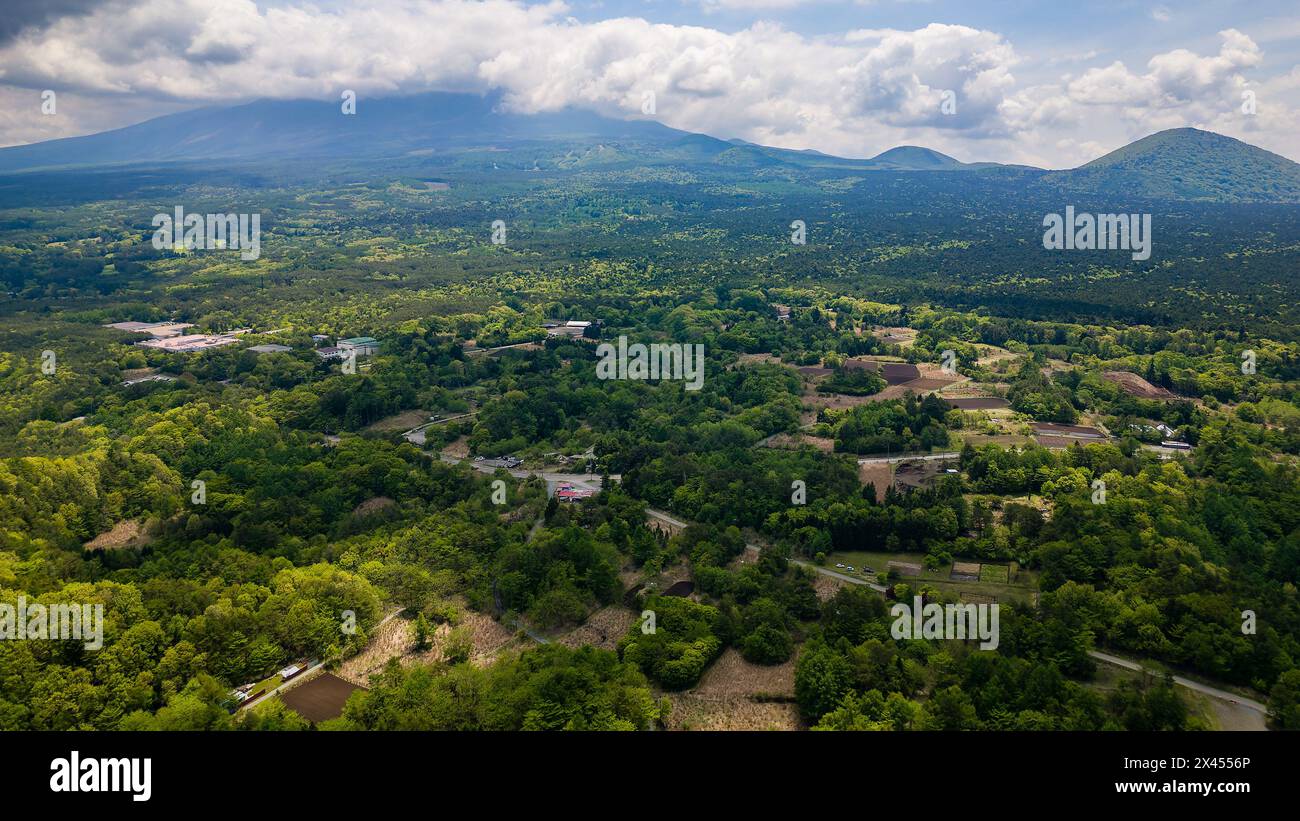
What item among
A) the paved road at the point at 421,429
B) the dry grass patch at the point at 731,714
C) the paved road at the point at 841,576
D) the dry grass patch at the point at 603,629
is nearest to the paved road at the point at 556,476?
the paved road at the point at 421,429

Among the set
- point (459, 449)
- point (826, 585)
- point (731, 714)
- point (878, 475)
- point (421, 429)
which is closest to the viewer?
point (731, 714)

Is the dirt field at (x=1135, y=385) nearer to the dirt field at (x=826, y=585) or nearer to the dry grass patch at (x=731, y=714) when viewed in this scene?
the dirt field at (x=826, y=585)

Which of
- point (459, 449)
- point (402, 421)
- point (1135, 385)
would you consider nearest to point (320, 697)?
point (459, 449)

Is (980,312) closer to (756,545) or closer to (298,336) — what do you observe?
(756,545)

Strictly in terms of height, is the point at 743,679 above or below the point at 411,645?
below

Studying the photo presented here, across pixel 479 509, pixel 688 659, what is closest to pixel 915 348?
pixel 479 509

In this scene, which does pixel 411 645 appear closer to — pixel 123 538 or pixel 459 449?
pixel 123 538
